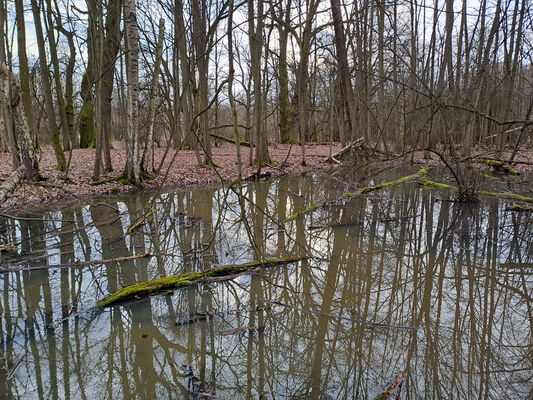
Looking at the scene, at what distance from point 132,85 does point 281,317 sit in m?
8.67

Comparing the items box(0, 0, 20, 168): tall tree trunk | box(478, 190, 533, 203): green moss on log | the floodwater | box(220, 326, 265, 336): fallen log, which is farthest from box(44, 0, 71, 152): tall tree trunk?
box(478, 190, 533, 203): green moss on log

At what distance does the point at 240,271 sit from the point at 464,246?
149 inches

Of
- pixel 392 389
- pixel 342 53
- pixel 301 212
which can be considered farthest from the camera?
pixel 342 53

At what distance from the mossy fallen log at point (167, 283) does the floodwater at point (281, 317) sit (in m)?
0.10

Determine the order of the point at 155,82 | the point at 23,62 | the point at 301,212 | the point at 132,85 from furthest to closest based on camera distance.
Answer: the point at 23,62 → the point at 155,82 → the point at 132,85 → the point at 301,212

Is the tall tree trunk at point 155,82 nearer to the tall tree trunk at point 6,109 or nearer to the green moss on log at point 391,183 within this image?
the tall tree trunk at point 6,109

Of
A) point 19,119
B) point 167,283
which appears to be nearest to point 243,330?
point 167,283

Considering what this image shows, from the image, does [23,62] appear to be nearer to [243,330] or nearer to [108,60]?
[108,60]

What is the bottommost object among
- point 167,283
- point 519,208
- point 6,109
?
point 167,283

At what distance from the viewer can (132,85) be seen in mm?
10367

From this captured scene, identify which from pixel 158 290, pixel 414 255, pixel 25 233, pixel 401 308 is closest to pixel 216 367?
pixel 158 290

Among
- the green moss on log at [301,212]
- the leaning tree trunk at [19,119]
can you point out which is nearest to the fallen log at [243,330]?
the green moss on log at [301,212]

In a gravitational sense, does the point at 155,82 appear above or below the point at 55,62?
below

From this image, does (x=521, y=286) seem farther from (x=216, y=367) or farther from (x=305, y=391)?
(x=216, y=367)
